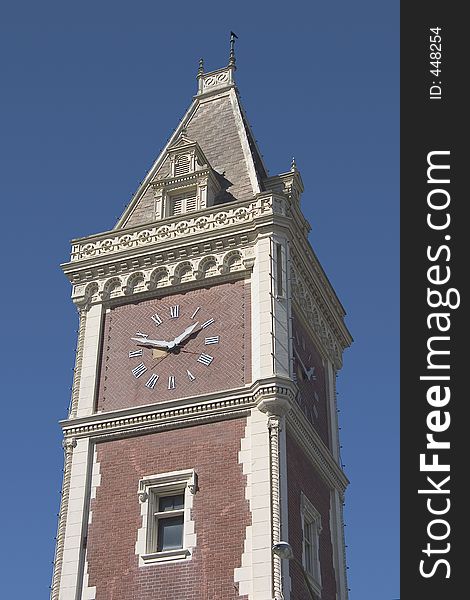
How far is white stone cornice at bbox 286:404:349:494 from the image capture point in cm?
3012

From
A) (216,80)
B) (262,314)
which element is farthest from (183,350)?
(216,80)

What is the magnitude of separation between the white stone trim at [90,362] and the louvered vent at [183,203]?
5.10 meters

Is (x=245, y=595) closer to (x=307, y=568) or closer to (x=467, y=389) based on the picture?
(x=307, y=568)

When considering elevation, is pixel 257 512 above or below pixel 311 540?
below

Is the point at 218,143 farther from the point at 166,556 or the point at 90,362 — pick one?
the point at 166,556

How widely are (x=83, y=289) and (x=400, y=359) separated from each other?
59.7 ft

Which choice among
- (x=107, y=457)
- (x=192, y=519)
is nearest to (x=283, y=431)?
(x=192, y=519)

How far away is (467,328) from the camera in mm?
18953

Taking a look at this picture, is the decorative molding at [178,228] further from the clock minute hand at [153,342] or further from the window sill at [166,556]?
the window sill at [166,556]

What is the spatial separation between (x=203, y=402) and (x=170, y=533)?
12.7 ft

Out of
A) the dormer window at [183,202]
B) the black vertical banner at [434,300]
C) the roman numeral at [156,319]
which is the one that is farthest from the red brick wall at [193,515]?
the dormer window at [183,202]

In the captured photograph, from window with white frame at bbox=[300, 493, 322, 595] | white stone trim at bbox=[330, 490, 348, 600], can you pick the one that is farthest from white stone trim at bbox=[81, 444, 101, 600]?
white stone trim at bbox=[330, 490, 348, 600]

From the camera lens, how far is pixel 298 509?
1155 inches

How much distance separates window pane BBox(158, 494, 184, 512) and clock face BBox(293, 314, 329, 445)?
4.84 meters
